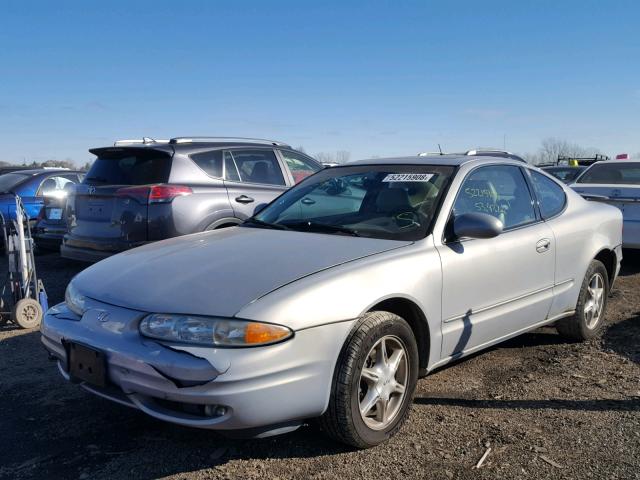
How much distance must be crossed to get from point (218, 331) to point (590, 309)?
356cm

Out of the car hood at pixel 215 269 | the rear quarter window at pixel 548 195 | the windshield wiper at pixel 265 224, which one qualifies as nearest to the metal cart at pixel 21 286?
the car hood at pixel 215 269

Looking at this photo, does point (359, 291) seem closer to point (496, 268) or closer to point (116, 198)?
point (496, 268)

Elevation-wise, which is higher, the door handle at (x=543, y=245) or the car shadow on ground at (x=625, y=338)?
the door handle at (x=543, y=245)

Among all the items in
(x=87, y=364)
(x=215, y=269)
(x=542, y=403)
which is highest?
(x=215, y=269)

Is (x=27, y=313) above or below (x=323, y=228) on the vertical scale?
below

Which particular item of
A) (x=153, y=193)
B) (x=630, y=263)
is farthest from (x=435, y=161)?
(x=630, y=263)

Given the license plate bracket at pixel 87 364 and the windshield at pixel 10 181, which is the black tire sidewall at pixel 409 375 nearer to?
the license plate bracket at pixel 87 364

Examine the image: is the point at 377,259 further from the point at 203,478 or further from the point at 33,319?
the point at 33,319

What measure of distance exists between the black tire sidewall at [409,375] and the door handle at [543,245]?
145cm

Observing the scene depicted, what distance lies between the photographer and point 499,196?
14.2 feet

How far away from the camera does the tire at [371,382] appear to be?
2.91 m

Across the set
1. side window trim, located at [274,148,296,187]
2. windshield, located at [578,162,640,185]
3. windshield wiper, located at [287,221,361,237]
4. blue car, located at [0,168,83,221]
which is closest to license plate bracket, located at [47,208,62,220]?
blue car, located at [0,168,83,221]

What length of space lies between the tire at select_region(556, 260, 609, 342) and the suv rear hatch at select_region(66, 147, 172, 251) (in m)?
3.83

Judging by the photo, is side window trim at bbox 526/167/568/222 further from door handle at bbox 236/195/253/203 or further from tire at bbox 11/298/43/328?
tire at bbox 11/298/43/328
